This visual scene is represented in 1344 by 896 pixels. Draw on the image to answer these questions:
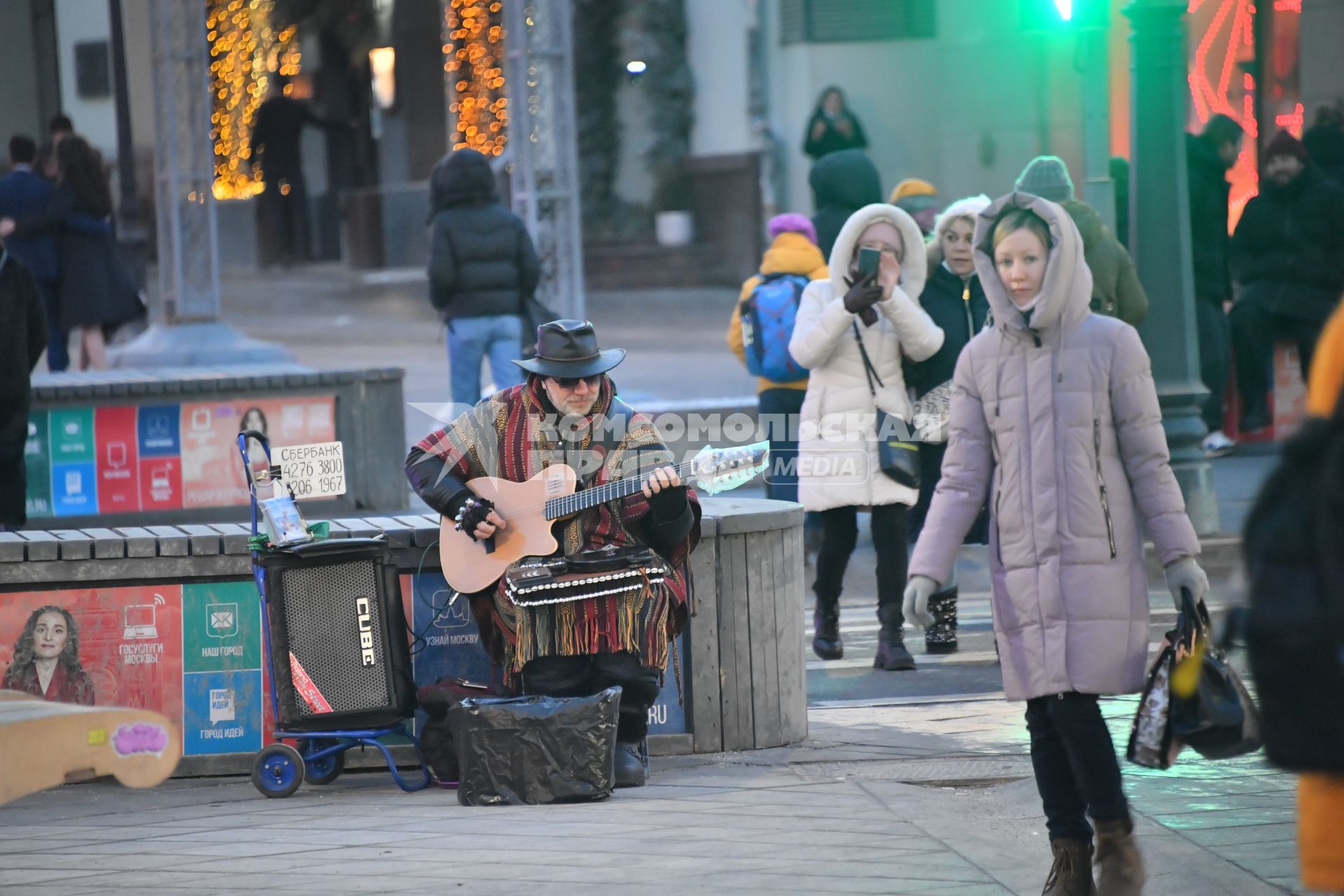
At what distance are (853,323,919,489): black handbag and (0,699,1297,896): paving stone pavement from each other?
1.41 meters

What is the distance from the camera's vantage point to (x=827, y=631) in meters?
8.05

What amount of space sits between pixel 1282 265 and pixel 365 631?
321 inches

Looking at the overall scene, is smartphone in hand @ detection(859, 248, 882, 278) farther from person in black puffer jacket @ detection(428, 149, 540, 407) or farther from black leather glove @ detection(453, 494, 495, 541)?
person in black puffer jacket @ detection(428, 149, 540, 407)

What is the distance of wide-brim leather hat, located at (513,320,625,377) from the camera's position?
6004 mm

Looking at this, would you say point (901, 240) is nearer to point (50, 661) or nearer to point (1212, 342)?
point (50, 661)

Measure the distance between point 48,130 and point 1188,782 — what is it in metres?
24.1

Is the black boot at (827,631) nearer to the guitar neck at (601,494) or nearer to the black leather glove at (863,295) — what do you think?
the black leather glove at (863,295)

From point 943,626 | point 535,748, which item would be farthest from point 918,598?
point 943,626

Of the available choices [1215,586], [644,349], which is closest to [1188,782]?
[1215,586]

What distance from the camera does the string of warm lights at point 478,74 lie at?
24.7m

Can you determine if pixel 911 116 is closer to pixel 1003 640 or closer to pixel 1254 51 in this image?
pixel 1254 51

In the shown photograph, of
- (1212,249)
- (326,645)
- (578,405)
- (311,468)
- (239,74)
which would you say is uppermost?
(239,74)

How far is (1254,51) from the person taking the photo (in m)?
15.8

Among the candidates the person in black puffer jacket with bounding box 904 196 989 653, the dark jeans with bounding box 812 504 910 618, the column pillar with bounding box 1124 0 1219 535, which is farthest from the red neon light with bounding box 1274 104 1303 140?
the dark jeans with bounding box 812 504 910 618
